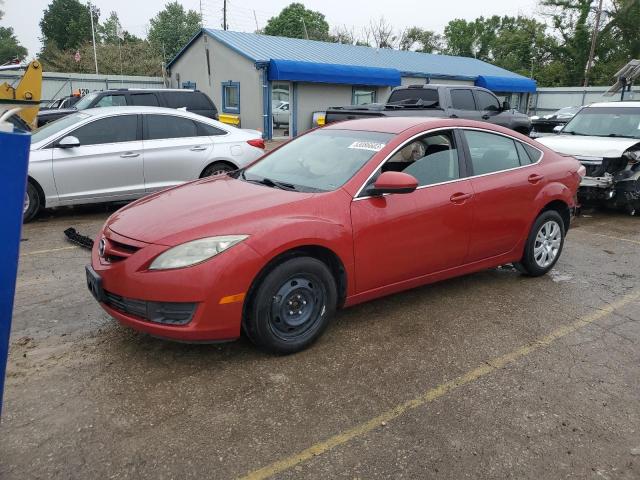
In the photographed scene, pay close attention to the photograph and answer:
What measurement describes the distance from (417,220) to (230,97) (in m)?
20.9

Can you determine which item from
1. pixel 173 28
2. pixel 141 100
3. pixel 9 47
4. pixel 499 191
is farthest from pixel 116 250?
pixel 9 47

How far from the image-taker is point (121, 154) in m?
7.20

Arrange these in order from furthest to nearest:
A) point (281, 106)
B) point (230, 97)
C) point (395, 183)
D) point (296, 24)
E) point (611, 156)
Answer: point (296, 24) → point (230, 97) → point (281, 106) → point (611, 156) → point (395, 183)

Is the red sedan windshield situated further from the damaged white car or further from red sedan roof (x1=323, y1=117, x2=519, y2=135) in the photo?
the damaged white car

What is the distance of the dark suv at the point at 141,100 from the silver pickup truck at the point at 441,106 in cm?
382

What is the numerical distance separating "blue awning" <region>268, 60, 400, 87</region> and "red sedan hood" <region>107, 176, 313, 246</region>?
17358 mm

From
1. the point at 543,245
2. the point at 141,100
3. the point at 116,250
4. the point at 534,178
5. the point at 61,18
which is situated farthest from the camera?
the point at 61,18

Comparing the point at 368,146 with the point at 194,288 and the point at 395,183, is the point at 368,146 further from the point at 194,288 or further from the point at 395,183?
the point at 194,288

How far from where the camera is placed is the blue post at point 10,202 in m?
1.90

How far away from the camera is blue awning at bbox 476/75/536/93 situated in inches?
1067

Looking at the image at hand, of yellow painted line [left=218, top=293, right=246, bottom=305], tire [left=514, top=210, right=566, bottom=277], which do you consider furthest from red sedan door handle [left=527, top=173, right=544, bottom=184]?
yellow painted line [left=218, top=293, right=246, bottom=305]

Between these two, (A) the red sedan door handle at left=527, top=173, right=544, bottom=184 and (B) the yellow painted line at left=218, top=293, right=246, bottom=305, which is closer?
(B) the yellow painted line at left=218, top=293, right=246, bottom=305

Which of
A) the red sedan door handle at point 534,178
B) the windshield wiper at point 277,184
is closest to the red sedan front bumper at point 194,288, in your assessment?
A: the windshield wiper at point 277,184

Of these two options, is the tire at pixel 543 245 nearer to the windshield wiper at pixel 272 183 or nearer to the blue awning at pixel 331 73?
the windshield wiper at pixel 272 183
